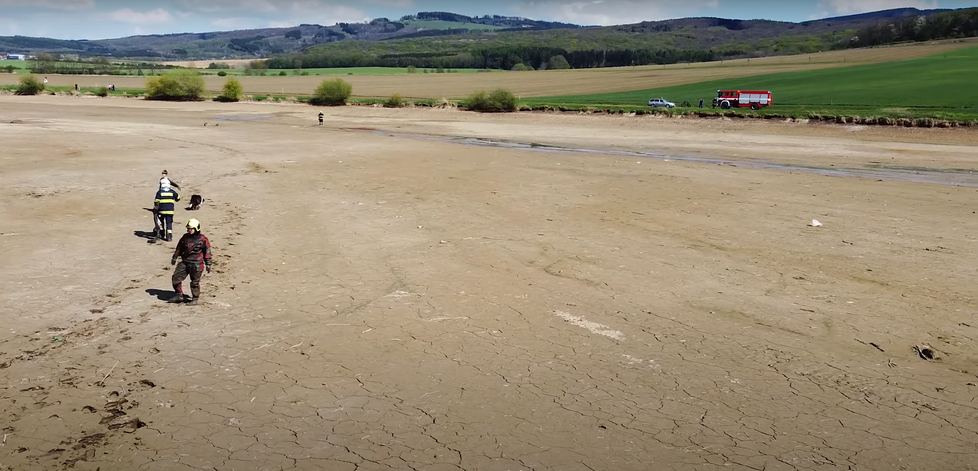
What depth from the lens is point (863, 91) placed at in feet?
192

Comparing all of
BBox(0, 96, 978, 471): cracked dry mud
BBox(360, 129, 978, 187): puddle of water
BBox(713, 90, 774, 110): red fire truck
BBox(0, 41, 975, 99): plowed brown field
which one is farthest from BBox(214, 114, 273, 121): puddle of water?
BBox(713, 90, 774, 110): red fire truck

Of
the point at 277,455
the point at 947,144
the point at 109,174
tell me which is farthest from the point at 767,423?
the point at 947,144

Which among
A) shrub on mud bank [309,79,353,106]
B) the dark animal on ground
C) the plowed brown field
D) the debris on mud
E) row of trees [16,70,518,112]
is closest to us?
the debris on mud

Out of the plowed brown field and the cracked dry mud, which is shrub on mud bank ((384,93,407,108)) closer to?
the plowed brown field

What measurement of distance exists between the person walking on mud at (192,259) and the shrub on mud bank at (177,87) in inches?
2825

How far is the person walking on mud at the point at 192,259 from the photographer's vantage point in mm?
12906

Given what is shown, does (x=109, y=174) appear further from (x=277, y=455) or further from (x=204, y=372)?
(x=277, y=455)

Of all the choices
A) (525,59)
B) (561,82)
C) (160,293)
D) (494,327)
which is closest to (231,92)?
(561,82)

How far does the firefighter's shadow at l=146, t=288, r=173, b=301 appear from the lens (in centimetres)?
1356

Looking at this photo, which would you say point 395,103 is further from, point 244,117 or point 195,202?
point 195,202

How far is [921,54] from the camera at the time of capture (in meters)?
95.0

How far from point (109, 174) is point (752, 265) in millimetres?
22991

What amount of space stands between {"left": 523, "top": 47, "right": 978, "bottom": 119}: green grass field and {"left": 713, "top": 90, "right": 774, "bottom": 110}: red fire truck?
104 cm

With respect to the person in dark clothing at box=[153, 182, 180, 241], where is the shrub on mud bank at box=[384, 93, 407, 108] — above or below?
above
